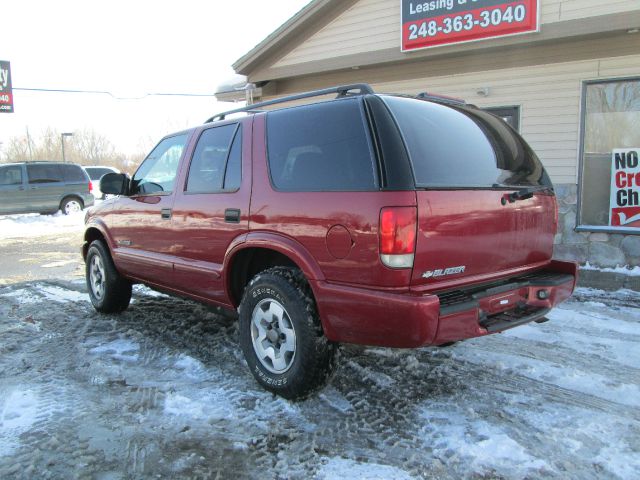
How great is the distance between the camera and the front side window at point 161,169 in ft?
14.3

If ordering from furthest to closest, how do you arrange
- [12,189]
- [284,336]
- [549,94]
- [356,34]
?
[12,189] < [356,34] < [549,94] < [284,336]

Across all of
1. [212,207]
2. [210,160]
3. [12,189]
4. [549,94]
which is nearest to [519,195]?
[212,207]

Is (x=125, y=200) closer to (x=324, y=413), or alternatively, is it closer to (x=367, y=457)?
(x=324, y=413)

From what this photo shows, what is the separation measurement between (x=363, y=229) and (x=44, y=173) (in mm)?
16437

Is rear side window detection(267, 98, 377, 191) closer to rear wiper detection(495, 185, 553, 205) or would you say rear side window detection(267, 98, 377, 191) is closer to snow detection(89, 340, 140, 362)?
rear wiper detection(495, 185, 553, 205)

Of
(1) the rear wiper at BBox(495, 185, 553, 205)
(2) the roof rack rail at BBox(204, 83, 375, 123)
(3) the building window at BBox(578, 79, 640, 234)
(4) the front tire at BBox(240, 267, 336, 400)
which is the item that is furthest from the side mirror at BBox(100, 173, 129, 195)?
(3) the building window at BBox(578, 79, 640, 234)

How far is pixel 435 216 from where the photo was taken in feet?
8.75

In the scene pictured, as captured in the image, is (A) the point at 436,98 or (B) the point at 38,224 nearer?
(A) the point at 436,98

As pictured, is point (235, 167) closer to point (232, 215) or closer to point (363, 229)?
point (232, 215)

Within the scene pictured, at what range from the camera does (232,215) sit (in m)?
3.52

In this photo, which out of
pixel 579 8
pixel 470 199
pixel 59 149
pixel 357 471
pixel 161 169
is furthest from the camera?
pixel 59 149

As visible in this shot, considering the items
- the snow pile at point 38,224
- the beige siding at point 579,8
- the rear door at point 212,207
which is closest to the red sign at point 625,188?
the beige siding at point 579,8

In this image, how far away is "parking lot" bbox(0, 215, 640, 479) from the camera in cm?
255

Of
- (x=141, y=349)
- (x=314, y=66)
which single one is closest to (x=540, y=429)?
(x=141, y=349)
